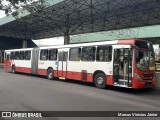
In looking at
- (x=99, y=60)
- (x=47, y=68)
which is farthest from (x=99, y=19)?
(x=99, y=60)

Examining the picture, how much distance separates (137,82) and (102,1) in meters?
13.7

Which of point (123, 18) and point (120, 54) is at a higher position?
point (123, 18)

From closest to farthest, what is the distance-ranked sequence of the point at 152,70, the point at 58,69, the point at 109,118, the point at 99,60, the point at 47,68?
the point at 109,118
the point at 152,70
the point at 99,60
the point at 58,69
the point at 47,68

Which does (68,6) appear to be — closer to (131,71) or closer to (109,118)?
(131,71)

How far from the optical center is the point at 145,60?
1220 centimetres

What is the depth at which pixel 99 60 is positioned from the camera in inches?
545

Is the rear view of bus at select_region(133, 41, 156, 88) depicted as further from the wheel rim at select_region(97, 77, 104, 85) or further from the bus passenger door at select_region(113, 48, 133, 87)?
the wheel rim at select_region(97, 77, 104, 85)

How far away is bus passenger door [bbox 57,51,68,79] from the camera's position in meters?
16.7

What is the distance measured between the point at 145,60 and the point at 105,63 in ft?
7.69

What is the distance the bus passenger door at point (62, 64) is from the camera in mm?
16672

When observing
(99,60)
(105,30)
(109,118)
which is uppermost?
(105,30)

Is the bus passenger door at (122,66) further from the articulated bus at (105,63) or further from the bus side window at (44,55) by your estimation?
the bus side window at (44,55)

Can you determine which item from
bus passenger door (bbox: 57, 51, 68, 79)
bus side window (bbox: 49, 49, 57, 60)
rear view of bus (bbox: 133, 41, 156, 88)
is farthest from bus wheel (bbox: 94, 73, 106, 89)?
bus side window (bbox: 49, 49, 57, 60)

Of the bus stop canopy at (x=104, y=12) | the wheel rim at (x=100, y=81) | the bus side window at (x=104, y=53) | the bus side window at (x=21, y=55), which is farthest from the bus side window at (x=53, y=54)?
the bus side window at (x=21, y=55)
